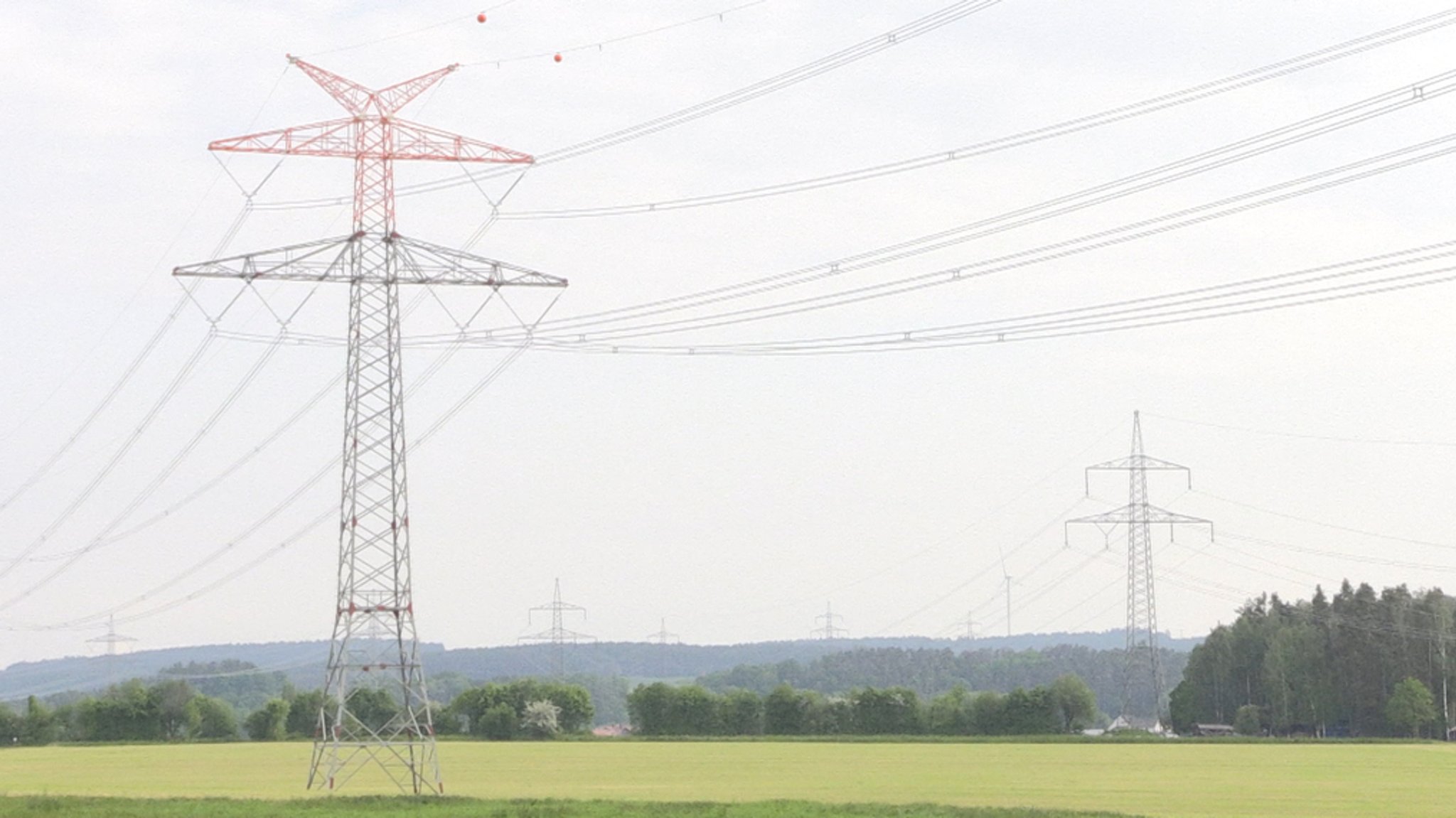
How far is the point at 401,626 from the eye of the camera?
192 feet

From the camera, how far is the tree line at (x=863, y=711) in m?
133

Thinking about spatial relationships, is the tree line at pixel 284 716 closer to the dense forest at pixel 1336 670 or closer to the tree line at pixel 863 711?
the tree line at pixel 863 711

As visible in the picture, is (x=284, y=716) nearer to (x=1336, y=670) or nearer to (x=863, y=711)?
(x=863, y=711)

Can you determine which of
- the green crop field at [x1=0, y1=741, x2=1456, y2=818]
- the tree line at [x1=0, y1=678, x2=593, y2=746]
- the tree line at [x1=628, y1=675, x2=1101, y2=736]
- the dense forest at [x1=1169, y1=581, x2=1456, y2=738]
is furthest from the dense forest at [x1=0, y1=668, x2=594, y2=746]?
the dense forest at [x1=1169, y1=581, x2=1456, y2=738]

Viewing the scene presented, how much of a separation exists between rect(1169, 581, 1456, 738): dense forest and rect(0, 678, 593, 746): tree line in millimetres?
63210

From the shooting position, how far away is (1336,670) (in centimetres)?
15200

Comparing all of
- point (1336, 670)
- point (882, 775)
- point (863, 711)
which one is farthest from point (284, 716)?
point (1336, 670)

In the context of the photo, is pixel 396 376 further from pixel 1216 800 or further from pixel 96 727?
pixel 96 727

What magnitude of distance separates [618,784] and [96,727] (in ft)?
266

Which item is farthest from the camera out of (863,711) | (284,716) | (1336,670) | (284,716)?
(1336,670)

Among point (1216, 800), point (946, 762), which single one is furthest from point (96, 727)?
point (1216, 800)

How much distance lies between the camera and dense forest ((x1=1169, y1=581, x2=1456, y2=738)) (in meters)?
146

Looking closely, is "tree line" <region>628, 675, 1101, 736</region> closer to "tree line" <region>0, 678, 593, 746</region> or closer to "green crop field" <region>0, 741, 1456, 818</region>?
"tree line" <region>0, 678, 593, 746</region>

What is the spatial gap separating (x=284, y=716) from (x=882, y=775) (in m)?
74.3
